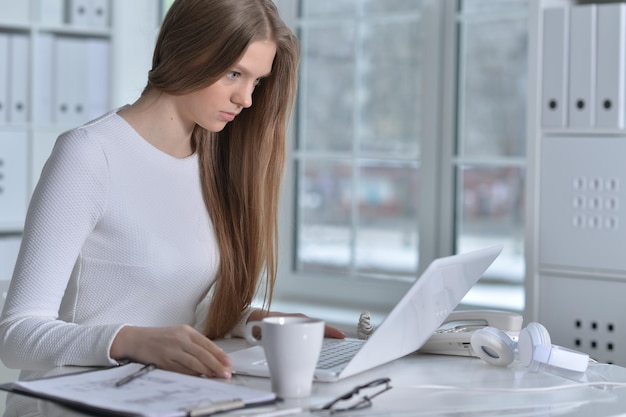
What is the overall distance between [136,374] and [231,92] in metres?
0.64

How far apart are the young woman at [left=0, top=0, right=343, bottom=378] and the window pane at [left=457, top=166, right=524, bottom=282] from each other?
303 inches

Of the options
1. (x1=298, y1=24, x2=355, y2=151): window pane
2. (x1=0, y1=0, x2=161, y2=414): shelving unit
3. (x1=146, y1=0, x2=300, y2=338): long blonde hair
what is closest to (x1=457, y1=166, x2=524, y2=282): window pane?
(x1=298, y1=24, x2=355, y2=151): window pane

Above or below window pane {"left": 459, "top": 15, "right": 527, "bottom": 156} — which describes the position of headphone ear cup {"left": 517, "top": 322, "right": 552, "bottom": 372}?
below

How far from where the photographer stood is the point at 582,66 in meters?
2.68

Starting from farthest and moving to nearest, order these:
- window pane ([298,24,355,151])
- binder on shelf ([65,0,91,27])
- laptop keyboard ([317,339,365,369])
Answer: window pane ([298,24,355,151])
binder on shelf ([65,0,91,27])
laptop keyboard ([317,339,365,369])

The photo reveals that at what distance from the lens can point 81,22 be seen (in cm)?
360

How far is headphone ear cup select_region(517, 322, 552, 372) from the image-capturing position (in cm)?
150

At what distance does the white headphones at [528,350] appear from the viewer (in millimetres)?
1497

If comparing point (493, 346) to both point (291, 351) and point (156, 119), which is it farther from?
point (156, 119)

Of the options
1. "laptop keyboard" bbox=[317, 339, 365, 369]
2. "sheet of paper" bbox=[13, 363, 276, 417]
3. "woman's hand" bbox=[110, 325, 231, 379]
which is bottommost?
"sheet of paper" bbox=[13, 363, 276, 417]

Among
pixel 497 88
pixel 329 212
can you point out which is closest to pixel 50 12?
pixel 329 212

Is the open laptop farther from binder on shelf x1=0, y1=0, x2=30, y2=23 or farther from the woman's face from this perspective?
binder on shelf x1=0, y1=0, x2=30, y2=23

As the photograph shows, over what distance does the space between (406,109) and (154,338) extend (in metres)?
6.31

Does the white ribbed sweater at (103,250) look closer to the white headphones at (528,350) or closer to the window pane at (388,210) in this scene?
the white headphones at (528,350)
